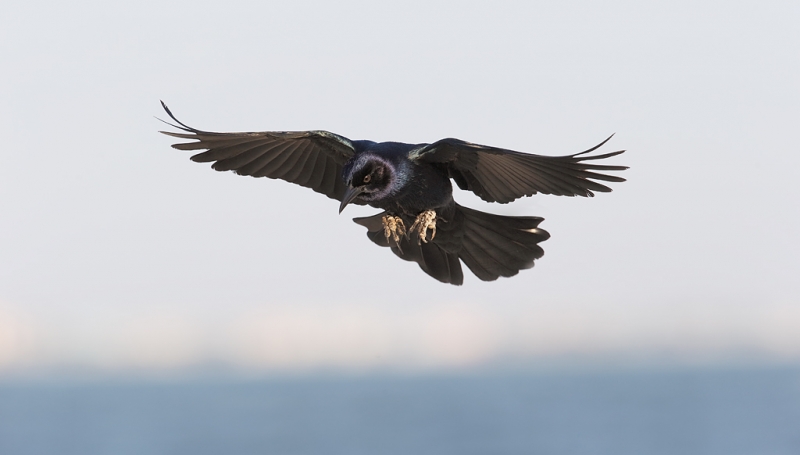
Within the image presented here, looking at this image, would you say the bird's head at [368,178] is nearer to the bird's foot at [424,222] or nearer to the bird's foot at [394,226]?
the bird's foot at [424,222]

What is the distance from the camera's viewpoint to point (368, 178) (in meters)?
9.12

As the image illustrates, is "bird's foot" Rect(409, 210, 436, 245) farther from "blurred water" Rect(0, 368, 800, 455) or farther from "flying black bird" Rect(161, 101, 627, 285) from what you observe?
"blurred water" Rect(0, 368, 800, 455)

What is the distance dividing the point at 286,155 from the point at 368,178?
1.58 meters

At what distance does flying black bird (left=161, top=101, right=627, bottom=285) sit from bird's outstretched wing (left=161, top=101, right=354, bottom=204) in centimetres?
1

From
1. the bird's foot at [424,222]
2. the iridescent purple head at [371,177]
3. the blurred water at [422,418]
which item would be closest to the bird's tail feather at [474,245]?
the bird's foot at [424,222]

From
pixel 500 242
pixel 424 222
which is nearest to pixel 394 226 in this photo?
pixel 424 222

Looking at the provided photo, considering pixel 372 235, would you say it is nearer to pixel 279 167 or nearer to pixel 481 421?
pixel 279 167

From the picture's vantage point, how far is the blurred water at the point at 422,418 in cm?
6391

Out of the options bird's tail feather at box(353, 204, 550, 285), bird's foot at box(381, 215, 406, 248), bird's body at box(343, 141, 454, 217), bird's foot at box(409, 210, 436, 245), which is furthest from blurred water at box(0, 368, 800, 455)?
bird's body at box(343, 141, 454, 217)

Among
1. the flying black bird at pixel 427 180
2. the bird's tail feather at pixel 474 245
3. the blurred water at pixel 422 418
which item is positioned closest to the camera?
the flying black bird at pixel 427 180

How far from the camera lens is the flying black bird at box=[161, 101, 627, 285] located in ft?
29.6

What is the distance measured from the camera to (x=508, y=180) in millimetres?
9406

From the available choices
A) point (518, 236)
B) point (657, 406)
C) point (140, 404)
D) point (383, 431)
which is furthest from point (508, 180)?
point (140, 404)

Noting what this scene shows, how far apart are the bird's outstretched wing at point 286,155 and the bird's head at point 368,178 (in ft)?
2.16
